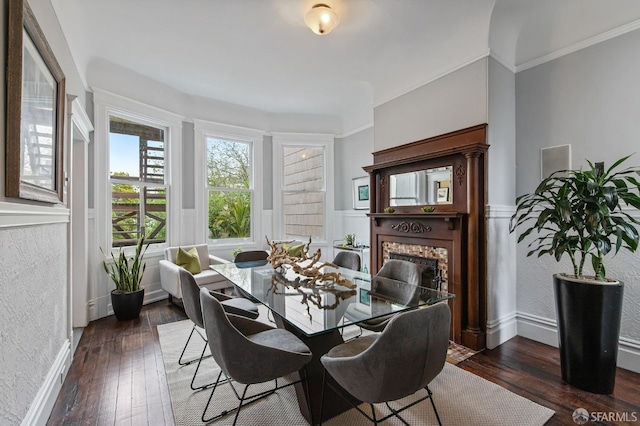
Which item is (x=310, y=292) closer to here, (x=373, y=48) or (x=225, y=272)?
(x=225, y=272)

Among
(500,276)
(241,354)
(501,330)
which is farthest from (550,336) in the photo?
(241,354)

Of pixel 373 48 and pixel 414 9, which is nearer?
pixel 414 9

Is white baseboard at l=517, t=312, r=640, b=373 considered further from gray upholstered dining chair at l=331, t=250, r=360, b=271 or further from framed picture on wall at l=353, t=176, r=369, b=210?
framed picture on wall at l=353, t=176, r=369, b=210

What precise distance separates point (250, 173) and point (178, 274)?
2.25m

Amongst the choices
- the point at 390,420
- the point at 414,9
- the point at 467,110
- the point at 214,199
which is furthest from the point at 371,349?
the point at 214,199

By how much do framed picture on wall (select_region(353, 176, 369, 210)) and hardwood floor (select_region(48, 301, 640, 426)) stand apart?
8.89ft

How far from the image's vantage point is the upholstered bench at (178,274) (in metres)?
3.73

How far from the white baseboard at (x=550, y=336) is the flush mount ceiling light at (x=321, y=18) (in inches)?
133

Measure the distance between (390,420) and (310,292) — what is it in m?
0.92

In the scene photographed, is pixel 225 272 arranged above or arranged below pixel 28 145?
below

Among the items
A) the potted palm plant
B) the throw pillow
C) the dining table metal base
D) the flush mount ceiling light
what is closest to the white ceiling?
the flush mount ceiling light

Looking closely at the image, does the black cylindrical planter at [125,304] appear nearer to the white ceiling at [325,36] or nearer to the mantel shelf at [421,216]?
the white ceiling at [325,36]

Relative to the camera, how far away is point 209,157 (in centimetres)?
496

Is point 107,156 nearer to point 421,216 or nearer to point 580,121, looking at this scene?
Result: point 421,216
